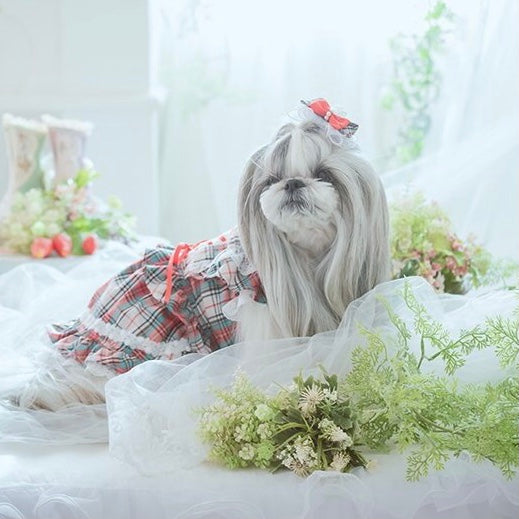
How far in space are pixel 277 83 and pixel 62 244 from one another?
4.28 ft

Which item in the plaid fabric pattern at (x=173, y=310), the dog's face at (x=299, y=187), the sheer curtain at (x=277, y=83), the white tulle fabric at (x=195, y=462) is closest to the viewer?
the white tulle fabric at (x=195, y=462)

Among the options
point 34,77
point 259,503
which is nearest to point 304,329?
point 259,503

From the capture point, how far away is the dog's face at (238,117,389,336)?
6.22 ft

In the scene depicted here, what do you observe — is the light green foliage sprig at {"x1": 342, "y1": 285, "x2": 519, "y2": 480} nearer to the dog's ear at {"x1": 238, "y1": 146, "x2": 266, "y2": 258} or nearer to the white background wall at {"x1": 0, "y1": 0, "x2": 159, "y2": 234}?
the dog's ear at {"x1": 238, "y1": 146, "x2": 266, "y2": 258}

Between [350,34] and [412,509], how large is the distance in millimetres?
2611

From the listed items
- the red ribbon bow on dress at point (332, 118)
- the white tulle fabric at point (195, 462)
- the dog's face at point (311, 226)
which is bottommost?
the white tulle fabric at point (195, 462)

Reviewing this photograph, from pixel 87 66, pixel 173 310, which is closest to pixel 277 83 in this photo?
pixel 87 66

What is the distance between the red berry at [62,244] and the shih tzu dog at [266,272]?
100cm

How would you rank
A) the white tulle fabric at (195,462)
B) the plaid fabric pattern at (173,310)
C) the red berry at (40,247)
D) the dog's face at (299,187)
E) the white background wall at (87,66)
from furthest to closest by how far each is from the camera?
the white background wall at (87,66)
the red berry at (40,247)
the plaid fabric pattern at (173,310)
the dog's face at (299,187)
the white tulle fabric at (195,462)

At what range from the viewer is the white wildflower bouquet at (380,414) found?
5.54 feet

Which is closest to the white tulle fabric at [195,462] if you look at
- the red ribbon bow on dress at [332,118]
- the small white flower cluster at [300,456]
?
the small white flower cluster at [300,456]

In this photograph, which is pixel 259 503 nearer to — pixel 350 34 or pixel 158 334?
pixel 158 334

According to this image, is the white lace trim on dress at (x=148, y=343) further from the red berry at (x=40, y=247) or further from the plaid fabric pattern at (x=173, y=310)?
the red berry at (x=40, y=247)

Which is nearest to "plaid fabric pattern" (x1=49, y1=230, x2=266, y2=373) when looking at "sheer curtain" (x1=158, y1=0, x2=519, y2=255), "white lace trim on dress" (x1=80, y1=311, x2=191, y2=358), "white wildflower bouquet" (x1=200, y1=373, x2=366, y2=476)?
"white lace trim on dress" (x1=80, y1=311, x2=191, y2=358)
